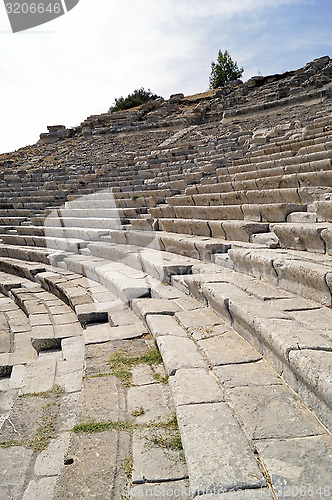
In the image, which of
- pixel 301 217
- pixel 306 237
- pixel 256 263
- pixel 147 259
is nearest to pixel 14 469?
pixel 256 263

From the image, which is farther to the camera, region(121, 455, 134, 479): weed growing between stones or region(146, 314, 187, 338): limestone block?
region(146, 314, 187, 338): limestone block

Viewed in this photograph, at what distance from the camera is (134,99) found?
103ft

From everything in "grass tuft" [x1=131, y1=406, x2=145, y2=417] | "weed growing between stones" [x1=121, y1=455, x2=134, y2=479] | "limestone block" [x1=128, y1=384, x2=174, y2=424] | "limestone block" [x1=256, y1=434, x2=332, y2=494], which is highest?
"limestone block" [x1=256, y1=434, x2=332, y2=494]

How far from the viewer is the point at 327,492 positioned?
1393 millimetres

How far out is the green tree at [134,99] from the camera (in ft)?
102

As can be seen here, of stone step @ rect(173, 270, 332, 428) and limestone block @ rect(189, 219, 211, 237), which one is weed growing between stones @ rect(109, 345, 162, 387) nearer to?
stone step @ rect(173, 270, 332, 428)

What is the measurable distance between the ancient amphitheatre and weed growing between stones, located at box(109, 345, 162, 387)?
0.02 m

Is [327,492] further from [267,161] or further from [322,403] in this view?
[267,161]

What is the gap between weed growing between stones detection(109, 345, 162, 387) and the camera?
2.76 m

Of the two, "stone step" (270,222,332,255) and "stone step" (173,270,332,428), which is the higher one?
"stone step" (270,222,332,255)

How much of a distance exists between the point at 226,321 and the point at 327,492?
1.82 metres

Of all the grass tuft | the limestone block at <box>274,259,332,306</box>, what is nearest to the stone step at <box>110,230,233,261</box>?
the limestone block at <box>274,259,332,306</box>

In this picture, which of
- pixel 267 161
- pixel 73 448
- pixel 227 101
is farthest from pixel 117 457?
pixel 227 101

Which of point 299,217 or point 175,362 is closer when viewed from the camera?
point 175,362
